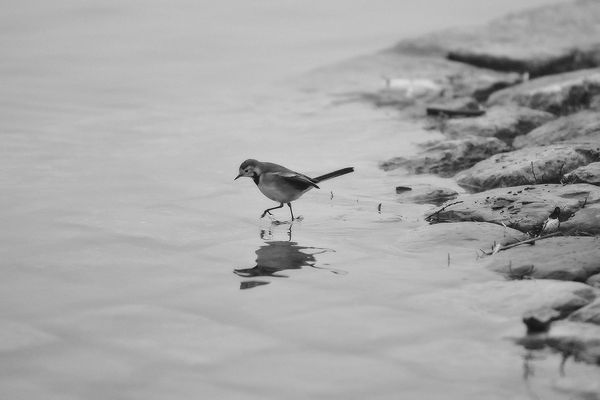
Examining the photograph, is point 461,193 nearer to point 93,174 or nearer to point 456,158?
point 456,158

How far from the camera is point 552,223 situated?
6582 millimetres

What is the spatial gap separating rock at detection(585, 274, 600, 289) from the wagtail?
8.50ft

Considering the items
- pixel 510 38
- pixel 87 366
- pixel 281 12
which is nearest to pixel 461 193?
pixel 87 366

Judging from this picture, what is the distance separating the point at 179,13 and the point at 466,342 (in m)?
12.5

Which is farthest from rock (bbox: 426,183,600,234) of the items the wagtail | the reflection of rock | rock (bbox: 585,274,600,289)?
the reflection of rock

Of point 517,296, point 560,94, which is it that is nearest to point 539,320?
point 517,296

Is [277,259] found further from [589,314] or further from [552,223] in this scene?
[589,314]

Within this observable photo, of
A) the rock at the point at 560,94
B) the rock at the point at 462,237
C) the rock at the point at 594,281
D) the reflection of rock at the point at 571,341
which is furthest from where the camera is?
the rock at the point at 560,94

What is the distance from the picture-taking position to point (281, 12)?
54.2 ft

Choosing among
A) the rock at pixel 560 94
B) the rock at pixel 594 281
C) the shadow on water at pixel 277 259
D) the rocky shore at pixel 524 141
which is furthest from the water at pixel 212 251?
the rock at pixel 560 94

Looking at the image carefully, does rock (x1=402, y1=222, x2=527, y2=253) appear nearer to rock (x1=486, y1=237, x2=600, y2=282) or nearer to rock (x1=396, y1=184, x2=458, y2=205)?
rock (x1=486, y1=237, x2=600, y2=282)

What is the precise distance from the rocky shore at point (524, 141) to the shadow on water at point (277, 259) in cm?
93

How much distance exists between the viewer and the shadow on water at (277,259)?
247 inches

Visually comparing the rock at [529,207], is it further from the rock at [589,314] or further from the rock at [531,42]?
the rock at [531,42]
